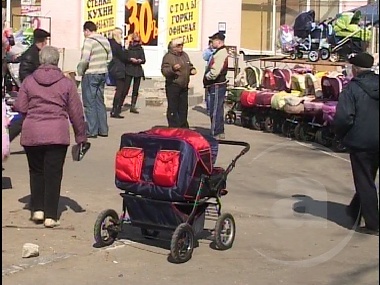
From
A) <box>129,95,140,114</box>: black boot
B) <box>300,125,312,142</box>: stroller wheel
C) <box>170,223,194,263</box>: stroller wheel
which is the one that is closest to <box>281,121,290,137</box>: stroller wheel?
<box>300,125,312,142</box>: stroller wheel

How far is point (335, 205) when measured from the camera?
8.79 m

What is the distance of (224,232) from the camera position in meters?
7.08

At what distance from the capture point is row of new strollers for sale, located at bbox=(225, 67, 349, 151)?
12914 millimetres

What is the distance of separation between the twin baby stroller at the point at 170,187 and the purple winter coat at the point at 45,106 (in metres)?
0.82

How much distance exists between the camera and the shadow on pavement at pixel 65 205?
27.7ft

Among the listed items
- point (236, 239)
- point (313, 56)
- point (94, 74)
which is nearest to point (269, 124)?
point (94, 74)

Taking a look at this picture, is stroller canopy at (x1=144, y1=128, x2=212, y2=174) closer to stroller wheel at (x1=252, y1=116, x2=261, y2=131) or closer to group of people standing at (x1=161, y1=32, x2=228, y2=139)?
group of people standing at (x1=161, y1=32, x2=228, y2=139)

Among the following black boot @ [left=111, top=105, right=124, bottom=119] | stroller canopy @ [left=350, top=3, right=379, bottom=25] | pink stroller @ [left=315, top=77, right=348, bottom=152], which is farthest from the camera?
black boot @ [left=111, top=105, right=124, bottom=119]

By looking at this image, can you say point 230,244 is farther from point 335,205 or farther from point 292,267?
point 335,205

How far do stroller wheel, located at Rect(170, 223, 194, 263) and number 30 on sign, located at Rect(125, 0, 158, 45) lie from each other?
47.8ft

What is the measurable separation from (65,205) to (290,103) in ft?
19.2

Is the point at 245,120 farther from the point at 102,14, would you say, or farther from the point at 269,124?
the point at 102,14

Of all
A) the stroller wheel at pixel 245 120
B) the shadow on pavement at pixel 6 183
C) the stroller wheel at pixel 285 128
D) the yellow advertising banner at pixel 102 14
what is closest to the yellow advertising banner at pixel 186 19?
the yellow advertising banner at pixel 102 14

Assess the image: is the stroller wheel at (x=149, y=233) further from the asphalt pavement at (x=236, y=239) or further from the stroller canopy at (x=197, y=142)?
the stroller canopy at (x=197, y=142)
